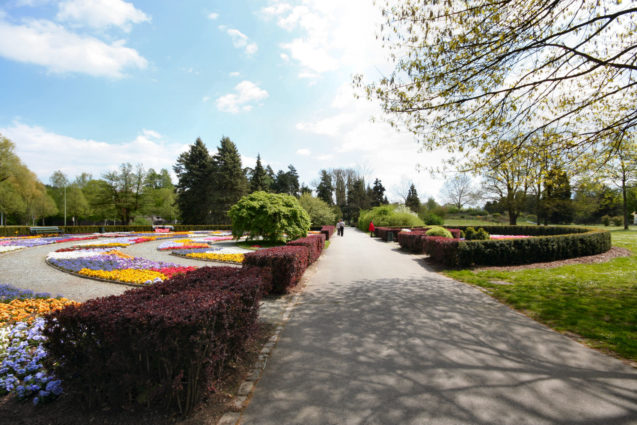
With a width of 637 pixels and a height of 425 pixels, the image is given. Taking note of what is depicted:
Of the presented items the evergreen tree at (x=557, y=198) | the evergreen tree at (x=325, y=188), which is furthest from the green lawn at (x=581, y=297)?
the evergreen tree at (x=325, y=188)

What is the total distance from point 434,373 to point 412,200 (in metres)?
60.8

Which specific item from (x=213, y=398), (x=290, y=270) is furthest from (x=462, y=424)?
(x=290, y=270)

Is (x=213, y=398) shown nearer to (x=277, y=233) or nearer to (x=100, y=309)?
(x=100, y=309)

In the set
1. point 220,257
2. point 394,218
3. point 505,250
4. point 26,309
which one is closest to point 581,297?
point 505,250

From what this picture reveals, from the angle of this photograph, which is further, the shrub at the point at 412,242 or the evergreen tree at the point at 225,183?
the evergreen tree at the point at 225,183

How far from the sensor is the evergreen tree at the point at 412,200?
58.1 m

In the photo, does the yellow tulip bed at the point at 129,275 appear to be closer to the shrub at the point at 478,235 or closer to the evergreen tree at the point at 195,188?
the shrub at the point at 478,235

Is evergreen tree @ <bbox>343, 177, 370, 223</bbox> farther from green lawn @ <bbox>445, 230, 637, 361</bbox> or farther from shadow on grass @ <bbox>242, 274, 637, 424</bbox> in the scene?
shadow on grass @ <bbox>242, 274, 637, 424</bbox>

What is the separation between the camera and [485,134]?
21.7 feet

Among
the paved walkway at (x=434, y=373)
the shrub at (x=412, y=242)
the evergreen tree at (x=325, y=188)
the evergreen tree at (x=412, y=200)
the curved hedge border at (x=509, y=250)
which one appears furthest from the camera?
the evergreen tree at (x=325, y=188)

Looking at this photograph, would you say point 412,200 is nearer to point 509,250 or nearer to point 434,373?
point 509,250

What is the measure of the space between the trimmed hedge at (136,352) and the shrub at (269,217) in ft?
39.7

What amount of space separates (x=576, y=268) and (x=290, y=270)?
9.42 m

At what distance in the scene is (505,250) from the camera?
399 inches
